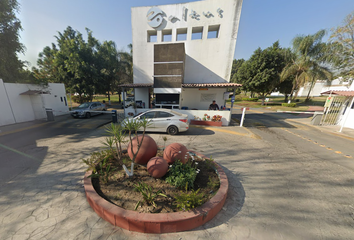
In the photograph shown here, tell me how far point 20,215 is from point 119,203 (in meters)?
1.82

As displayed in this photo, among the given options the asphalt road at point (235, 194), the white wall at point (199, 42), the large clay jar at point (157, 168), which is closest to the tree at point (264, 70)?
the white wall at point (199, 42)

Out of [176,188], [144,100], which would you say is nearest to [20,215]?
[176,188]

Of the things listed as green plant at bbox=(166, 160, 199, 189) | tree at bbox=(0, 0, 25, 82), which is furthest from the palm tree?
tree at bbox=(0, 0, 25, 82)

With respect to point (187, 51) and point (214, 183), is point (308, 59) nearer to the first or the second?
point (187, 51)

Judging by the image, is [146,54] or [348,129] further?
[146,54]

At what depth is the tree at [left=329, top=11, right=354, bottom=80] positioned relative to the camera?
42.4ft

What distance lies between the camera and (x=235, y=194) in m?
2.83

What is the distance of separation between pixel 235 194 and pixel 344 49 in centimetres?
2325

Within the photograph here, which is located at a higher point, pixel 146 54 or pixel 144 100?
pixel 146 54

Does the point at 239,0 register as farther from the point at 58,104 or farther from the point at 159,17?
the point at 58,104

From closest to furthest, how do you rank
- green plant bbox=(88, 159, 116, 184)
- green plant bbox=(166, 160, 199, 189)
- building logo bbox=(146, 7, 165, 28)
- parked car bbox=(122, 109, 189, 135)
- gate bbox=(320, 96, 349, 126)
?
green plant bbox=(166, 160, 199, 189) → green plant bbox=(88, 159, 116, 184) → parked car bbox=(122, 109, 189, 135) → gate bbox=(320, 96, 349, 126) → building logo bbox=(146, 7, 165, 28)

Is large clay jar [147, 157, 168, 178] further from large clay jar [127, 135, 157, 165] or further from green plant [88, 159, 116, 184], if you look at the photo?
green plant [88, 159, 116, 184]

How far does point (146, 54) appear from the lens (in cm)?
Result: 1227

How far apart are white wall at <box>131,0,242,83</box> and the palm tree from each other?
13.7 metres
